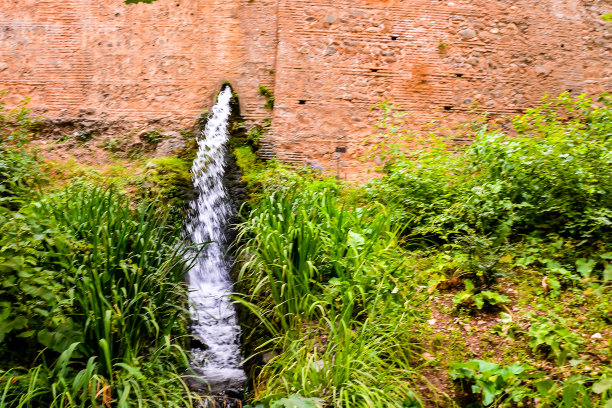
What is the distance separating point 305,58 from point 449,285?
412 cm

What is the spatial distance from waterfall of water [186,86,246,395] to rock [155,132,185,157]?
0.29 meters

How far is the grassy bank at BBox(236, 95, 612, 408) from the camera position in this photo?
312 cm

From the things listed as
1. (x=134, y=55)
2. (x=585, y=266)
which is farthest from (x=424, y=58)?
(x=134, y=55)

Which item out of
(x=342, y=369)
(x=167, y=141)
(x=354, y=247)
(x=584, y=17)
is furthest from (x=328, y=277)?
(x=584, y=17)

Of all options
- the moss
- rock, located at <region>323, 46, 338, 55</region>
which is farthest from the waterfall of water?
rock, located at <region>323, 46, 338, 55</region>

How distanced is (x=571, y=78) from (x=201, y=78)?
5403 mm

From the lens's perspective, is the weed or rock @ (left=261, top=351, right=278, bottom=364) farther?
the weed

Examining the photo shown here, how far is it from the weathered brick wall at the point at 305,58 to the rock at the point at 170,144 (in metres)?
0.26

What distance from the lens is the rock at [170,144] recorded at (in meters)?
6.75

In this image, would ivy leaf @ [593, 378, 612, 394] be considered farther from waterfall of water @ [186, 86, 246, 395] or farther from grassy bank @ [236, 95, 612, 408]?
waterfall of water @ [186, 86, 246, 395]

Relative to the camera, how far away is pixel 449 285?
4.20 m

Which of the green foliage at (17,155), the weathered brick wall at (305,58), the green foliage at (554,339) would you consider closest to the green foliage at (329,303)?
the green foliage at (554,339)

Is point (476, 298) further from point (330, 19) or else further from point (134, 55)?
point (134, 55)

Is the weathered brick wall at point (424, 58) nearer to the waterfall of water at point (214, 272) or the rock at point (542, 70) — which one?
the rock at point (542, 70)
